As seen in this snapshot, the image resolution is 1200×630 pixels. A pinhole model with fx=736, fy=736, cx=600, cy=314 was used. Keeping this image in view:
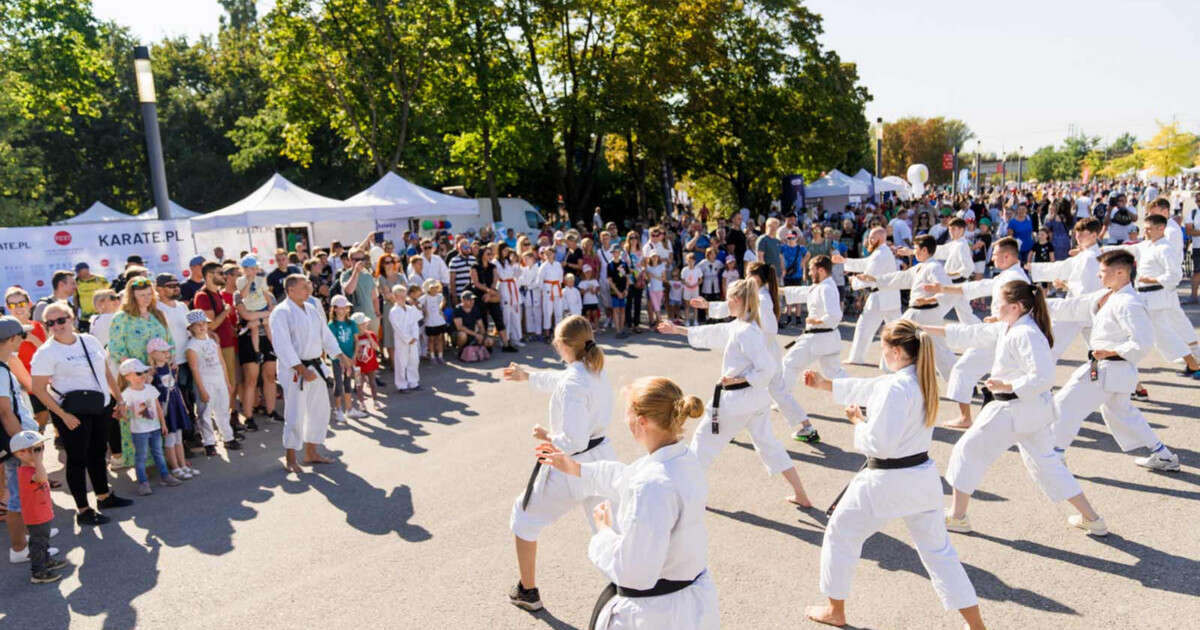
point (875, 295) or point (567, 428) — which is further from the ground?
point (875, 295)

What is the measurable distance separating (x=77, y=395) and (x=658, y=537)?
569cm

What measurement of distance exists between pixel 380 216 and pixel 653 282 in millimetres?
6236

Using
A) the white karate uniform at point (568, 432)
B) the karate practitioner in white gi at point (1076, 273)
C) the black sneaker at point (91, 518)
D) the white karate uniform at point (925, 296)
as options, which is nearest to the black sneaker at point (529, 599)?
the white karate uniform at point (568, 432)

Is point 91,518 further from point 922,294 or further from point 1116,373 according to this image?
point 1116,373

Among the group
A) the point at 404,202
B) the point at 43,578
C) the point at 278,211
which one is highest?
the point at 404,202

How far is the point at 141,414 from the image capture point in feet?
22.0

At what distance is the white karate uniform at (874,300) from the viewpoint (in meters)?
9.27

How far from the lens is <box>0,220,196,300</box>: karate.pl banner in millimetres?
11992

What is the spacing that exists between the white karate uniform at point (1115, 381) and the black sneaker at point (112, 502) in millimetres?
7869

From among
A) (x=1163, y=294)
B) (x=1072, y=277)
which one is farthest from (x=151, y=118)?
(x=1163, y=294)

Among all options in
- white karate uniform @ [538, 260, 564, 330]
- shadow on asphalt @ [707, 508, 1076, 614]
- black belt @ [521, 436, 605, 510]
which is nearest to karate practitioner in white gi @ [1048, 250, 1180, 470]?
shadow on asphalt @ [707, 508, 1076, 614]

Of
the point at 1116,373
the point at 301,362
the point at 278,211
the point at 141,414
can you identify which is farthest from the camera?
the point at 278,211

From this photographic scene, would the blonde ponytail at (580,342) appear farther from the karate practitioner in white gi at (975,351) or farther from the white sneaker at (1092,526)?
the karate practitioner in white gi at (975,351)

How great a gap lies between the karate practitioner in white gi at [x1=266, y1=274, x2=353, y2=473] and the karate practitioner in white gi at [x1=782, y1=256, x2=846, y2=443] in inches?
177
